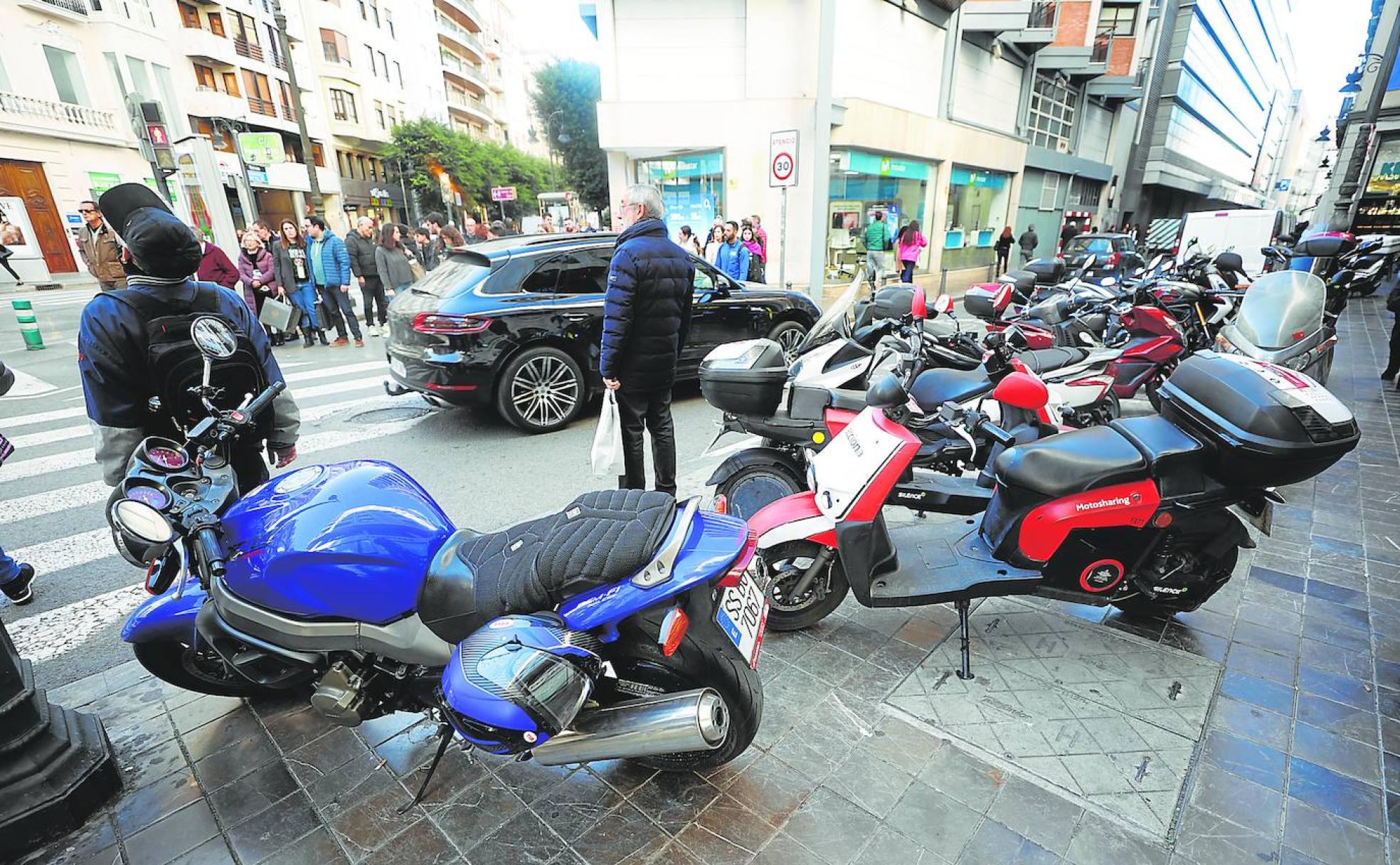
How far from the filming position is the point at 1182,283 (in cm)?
629

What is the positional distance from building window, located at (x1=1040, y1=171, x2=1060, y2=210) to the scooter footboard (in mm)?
29488

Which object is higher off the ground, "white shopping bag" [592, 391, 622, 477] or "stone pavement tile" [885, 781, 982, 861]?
"white shopping bag" [592, 391, 622, 477]

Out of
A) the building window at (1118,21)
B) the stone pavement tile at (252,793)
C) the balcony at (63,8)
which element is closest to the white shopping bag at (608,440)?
the stone pavement tile at (252,793)

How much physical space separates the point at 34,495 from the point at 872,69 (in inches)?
658

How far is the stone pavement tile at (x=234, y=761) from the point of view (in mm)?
2281

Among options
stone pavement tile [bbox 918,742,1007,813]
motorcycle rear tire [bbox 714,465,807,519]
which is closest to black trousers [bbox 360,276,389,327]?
motorcycle rear tire [bbox 714,465,807,519]

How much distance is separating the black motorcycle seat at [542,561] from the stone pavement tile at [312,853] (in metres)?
0.83

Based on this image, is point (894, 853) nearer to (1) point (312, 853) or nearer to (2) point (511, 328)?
(1) point (312, 853)

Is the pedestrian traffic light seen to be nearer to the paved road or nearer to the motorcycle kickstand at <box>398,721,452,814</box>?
the paved road

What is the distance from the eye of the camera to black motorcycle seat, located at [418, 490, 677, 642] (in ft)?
5.79

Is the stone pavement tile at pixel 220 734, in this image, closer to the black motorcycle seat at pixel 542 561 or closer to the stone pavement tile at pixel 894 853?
the black motorcycle seat at pixel 542 561

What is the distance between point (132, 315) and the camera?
2369 millimetres

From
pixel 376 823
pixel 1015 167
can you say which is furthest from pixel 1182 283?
pixel 1015 167

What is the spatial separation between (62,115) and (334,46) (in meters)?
19.2
